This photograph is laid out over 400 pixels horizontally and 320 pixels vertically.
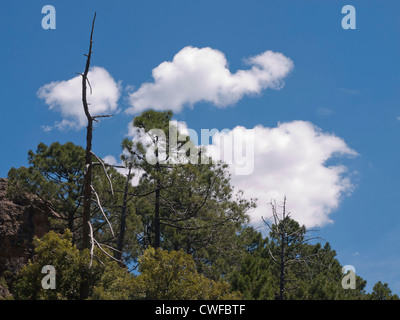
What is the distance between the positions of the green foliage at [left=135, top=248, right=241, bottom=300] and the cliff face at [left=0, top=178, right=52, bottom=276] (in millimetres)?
12812

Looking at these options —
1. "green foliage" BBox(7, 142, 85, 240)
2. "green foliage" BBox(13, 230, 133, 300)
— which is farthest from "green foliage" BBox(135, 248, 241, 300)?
"green foliage" BBox(7, 142, 85, 240)

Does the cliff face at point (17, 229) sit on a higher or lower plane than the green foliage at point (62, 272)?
higher

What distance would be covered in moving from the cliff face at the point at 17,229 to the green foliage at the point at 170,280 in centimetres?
1281

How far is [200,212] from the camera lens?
28.2 meters

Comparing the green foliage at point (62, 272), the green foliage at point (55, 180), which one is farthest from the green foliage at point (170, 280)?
the green foliage at point (55, 180)

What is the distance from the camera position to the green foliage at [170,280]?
15808mm

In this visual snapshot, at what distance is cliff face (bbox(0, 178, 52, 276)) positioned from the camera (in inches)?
1038

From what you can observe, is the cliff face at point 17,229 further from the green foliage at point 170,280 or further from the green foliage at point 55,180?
the green foliage at point 170,280

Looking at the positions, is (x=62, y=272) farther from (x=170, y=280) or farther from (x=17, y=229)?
(x=17, y=229)

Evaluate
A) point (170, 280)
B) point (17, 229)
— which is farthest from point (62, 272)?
point (17, 229)
